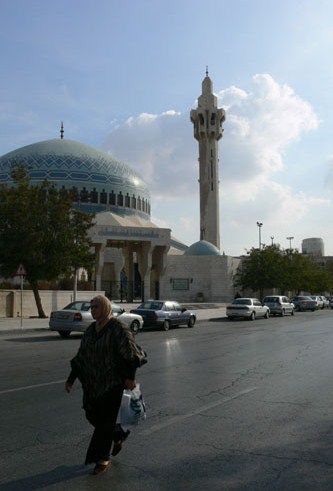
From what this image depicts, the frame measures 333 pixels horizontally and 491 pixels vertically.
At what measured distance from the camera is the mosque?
57.0 m

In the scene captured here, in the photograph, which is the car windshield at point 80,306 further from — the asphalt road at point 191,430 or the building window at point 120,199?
the building window at point 120,199

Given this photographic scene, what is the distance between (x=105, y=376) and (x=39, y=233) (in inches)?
907

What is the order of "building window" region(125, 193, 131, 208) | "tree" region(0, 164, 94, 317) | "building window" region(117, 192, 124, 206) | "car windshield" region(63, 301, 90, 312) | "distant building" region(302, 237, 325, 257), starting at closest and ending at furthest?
"car windshield" region(63, 301, 90, 312) → "tree" region(0, 164, 94, 317) → "building window" region(117, 192, 124, 206) → "building window" region(125, 193, 131, 208) → "distant building" region(302, 237, 325, 257)

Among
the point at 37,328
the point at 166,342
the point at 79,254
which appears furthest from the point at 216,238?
the point at 166,342

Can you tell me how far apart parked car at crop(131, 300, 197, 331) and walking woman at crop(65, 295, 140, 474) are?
1800cm

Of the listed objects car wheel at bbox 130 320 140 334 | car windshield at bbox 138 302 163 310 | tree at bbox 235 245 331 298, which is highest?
tree at bbox 235 245 331 298

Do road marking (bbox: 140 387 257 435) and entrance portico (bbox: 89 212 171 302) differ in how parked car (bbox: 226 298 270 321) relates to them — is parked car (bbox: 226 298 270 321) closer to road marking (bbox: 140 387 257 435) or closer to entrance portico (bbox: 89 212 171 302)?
entrance portico (bbox: 89 212 171 302)

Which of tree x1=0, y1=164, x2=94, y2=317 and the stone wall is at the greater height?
tree x1=0, y1=164, x2=94, y2=317

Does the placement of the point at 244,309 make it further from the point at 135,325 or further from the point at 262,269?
the point at 262,269

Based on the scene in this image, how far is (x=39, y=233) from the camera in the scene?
27.0 metres

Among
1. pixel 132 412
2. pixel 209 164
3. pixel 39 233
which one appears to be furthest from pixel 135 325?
pixel 209 164

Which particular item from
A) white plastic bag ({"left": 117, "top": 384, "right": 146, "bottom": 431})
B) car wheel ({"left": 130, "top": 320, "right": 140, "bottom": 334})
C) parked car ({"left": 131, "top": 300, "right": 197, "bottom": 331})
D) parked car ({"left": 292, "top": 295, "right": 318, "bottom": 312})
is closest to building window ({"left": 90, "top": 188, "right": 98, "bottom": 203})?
parked car ({"left": 292, "top": 295, "right": 318, "bottom": 312})

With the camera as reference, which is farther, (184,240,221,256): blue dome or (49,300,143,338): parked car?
(184,240,221,256): blue dome

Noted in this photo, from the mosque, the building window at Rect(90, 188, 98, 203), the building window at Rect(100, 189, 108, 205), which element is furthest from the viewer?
the building window at Rect(100, 189, 108, 205)
